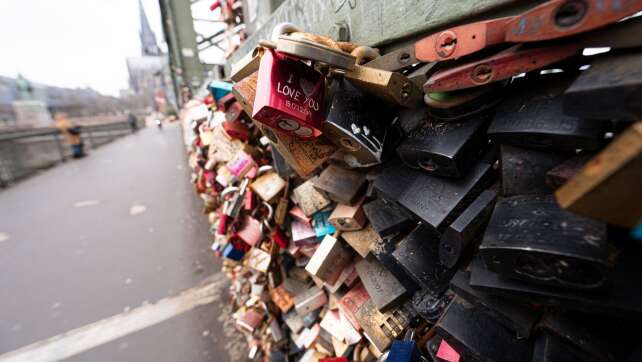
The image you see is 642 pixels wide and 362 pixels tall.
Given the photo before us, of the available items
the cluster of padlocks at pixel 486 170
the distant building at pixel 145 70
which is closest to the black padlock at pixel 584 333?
the cluster of padlocks at pixel 486 170

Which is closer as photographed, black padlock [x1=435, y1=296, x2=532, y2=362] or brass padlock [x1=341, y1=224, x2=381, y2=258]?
black padlock [x1=435, y1=296, x2=532, y2=362]

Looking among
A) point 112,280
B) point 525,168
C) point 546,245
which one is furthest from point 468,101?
point 112,280

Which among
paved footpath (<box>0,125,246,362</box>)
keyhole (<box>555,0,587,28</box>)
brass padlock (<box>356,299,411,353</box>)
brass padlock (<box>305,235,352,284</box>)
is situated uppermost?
keyhole (<box>555,0,587,28</box>)

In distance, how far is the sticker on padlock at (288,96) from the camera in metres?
0.67

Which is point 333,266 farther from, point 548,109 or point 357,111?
point 548,109

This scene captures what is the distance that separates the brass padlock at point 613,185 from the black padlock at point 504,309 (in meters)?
0.35

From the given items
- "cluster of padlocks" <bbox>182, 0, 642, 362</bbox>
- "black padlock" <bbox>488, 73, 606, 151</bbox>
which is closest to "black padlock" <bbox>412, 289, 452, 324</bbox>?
"cluster of padlocks" <bbox>182, 0, 642, 362</bbox>

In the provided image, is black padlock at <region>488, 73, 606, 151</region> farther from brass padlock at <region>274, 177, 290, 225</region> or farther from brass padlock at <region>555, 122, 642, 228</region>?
brass padlock at <region>274, 177, 290, 225</region>

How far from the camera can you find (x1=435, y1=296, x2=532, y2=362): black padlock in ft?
2.10

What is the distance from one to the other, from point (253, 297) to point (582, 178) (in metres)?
2.26

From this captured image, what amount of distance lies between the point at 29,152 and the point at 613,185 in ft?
33.9

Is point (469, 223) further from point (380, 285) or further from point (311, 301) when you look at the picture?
point (311, 301)

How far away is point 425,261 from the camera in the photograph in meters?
0.82

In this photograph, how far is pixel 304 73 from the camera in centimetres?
77
